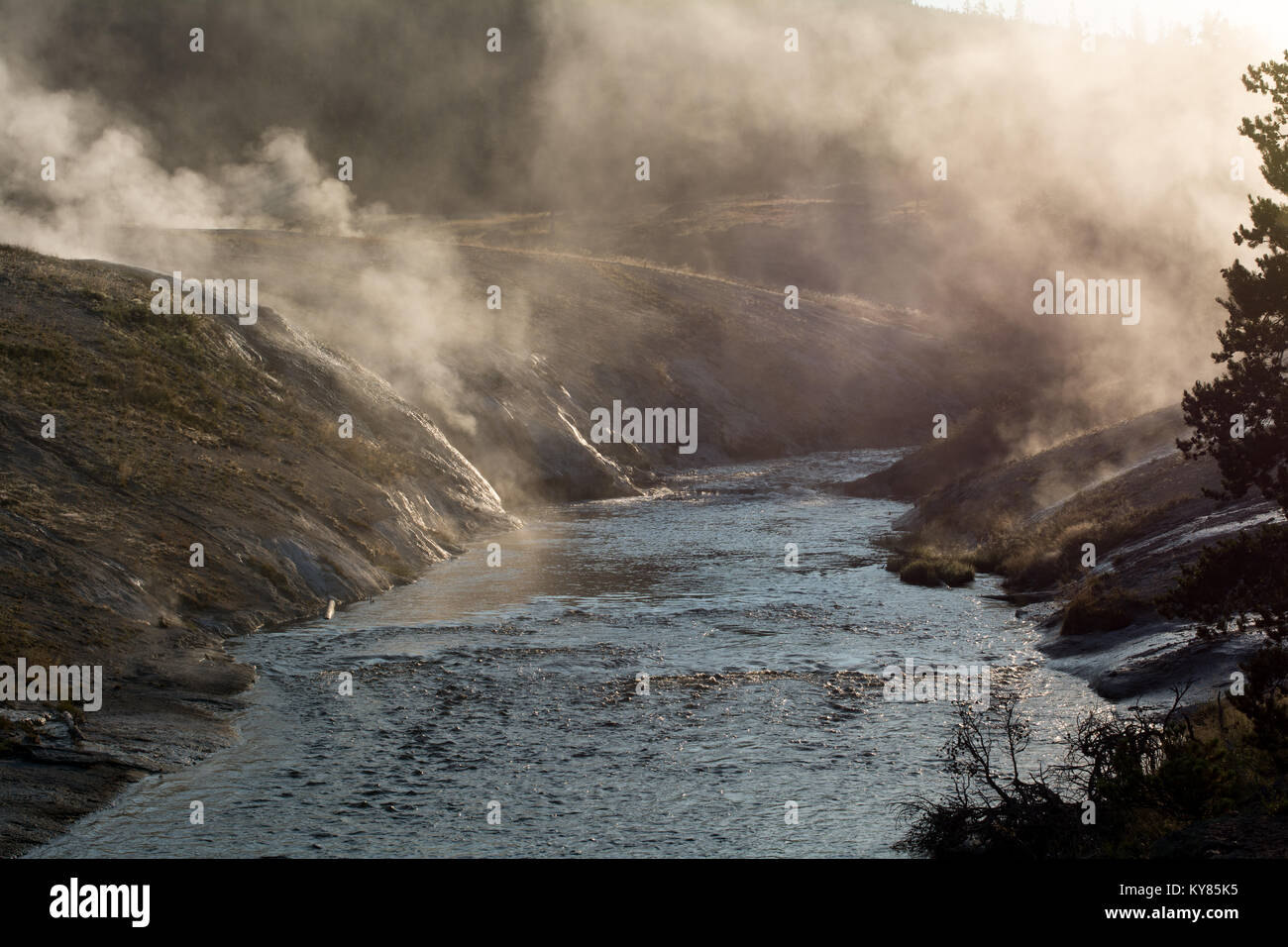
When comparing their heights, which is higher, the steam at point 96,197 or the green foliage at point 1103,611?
the steam at point 96,197

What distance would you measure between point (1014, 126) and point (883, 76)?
177 ft

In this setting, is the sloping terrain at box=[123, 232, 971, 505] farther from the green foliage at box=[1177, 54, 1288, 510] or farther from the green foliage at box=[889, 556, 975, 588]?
the green foliage at box=[1177, 54, 1288, 510]

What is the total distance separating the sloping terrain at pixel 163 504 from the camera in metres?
16.8

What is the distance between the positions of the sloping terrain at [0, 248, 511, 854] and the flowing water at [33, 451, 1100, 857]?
89 centimetres

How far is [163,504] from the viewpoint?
25078 millimetres

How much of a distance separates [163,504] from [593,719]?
37.5ft

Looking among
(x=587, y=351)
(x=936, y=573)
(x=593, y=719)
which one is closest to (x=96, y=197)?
(x=587, y=351)

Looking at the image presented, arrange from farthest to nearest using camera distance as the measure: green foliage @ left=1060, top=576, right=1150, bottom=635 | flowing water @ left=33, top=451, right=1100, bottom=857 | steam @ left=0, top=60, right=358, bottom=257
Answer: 1. steam @ left=0, top=60, right=358, bottom=257
2. green foliage @ left=1060, top=576, right=1150, bottom=635
3. flowing water @ left=33, top=451, right=1100, bottom=857

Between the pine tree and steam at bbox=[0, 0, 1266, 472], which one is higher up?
steam at bbox=[0, 0, 1266, 472]

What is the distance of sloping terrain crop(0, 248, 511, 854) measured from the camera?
16.8 m

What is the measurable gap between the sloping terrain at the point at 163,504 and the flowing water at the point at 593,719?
890 mm

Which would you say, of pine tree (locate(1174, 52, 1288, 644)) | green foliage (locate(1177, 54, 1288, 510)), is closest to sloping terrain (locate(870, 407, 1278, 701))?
pine tree (locate(1174, 52, 1288, 644))

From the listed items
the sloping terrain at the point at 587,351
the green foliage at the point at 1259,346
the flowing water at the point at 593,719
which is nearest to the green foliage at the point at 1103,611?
the flowing water at the point at 593,719

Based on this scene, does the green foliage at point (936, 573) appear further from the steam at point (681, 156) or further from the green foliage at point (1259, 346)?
the steam at point (681, 156)
